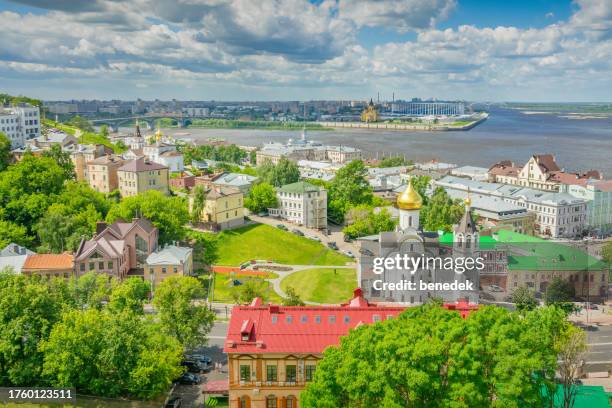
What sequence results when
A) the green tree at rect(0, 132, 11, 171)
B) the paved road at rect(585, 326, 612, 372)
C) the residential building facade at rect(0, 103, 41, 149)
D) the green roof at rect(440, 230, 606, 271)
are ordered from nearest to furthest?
the paved road at rect(585, 326, 612, 372) → the green roof at rect(440, 230, 606, 271) → the green tree at rect(0, 132, 11, 171) → the residential building facade at rect(0, 103, 41, 149)

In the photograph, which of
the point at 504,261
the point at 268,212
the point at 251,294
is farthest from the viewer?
the point at 268,212

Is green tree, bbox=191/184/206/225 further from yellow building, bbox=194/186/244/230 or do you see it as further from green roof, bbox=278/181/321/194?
green roof, bbox=278/181/321/194

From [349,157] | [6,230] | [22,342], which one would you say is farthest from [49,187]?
[349,157]

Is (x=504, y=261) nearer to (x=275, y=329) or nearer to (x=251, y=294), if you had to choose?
(x=251, y=294)

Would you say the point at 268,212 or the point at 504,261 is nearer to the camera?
the point at 504,261

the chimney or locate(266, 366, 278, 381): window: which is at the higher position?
the chimney

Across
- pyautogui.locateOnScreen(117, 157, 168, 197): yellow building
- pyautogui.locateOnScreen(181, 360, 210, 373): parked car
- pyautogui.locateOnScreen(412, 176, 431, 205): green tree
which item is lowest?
pyautogui.locateOnScreen(181, 360, 210, 373): parked car

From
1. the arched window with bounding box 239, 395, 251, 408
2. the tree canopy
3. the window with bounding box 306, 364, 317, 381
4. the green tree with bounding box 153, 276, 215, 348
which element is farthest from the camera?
the tree canopy

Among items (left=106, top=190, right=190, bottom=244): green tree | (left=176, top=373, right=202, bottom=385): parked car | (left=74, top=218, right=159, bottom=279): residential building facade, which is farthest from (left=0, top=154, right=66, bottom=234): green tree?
(left=176, top=373, right=202, bottom=385): parked car

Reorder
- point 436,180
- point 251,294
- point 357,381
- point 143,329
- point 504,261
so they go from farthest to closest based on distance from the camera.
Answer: point 436,180, point 504,261, point 251,294, point 143,329, point 357,381
